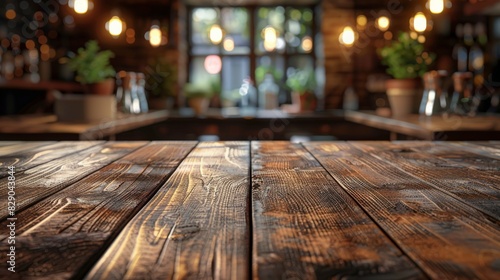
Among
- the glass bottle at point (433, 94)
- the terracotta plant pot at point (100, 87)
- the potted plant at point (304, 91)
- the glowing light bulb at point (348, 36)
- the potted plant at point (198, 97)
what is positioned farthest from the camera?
A: the glowing light bulb at point (348, 36)

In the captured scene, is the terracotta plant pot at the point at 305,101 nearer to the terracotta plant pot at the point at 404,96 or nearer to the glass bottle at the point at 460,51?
the terracotta plant pot at the point at 404,96

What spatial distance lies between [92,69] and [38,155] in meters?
2.25

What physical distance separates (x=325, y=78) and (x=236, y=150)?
23.1ft

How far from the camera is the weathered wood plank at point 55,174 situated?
1181 mm

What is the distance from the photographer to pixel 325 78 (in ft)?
29.6

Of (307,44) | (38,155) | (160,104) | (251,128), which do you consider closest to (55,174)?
(38,155)

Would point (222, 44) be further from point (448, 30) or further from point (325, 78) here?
point (448, 30)

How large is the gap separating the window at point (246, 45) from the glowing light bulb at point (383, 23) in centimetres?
106

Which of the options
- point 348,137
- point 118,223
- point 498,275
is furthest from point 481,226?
point 348,137

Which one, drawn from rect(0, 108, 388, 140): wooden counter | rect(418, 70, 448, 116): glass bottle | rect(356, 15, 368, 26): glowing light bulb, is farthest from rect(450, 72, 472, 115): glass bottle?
rect(356, 15, 368, 26): glowing light bulb

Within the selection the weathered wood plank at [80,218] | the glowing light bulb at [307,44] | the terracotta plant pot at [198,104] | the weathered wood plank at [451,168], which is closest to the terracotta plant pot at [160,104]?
the terracotta plant pot at [198,104]

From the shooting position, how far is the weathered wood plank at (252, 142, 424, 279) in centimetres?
69

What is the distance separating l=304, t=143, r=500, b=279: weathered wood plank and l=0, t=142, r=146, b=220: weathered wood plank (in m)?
0.64

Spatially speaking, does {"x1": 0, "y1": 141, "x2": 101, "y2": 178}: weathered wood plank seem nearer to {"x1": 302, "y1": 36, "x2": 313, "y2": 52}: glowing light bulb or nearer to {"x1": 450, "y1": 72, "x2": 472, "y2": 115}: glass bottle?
{"x1": 450, "y1": 72, "x2": 472, "y2": 115}: glass bottle
